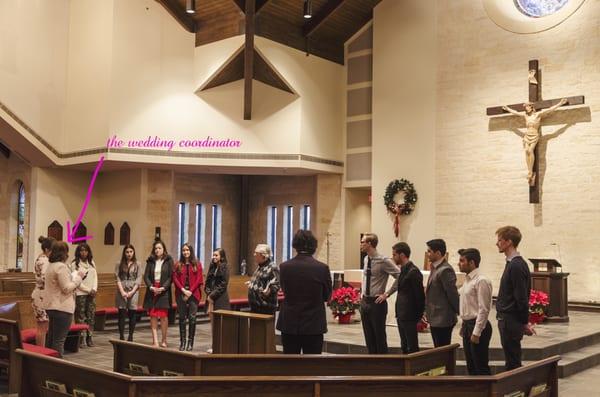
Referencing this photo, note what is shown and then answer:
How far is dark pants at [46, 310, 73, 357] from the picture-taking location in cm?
593

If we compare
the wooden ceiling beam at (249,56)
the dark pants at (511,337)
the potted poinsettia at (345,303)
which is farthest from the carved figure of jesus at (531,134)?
the dark pants at (511,337)

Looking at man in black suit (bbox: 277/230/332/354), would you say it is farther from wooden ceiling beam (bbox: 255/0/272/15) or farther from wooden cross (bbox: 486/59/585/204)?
wooden ceiling beam (bbox: 255/0/272/15)

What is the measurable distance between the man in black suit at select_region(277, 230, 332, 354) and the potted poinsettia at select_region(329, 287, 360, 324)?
4.35m

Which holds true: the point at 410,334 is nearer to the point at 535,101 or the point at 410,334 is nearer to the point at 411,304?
the point at 411,304

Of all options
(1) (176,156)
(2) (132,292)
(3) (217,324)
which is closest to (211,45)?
(1) (176,156)

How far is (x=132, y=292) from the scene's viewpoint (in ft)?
27.1

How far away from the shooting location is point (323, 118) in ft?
51.5

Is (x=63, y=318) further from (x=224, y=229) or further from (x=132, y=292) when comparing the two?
(x=224, y=229)

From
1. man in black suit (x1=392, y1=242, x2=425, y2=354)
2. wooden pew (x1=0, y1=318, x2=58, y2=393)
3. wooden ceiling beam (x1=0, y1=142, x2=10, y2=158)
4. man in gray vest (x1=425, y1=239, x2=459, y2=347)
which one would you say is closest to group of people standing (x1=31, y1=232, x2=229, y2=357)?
wooden pew (x1=0, y1=318, x2=58, y2=393)

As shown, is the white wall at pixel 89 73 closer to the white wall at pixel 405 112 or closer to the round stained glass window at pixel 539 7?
the white wall at pixel 405 112

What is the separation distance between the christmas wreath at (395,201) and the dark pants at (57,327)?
9.87 m

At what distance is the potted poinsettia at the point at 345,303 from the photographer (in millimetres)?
9273

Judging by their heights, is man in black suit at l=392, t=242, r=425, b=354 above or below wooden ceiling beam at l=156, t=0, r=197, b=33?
below

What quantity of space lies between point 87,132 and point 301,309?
11.0m
